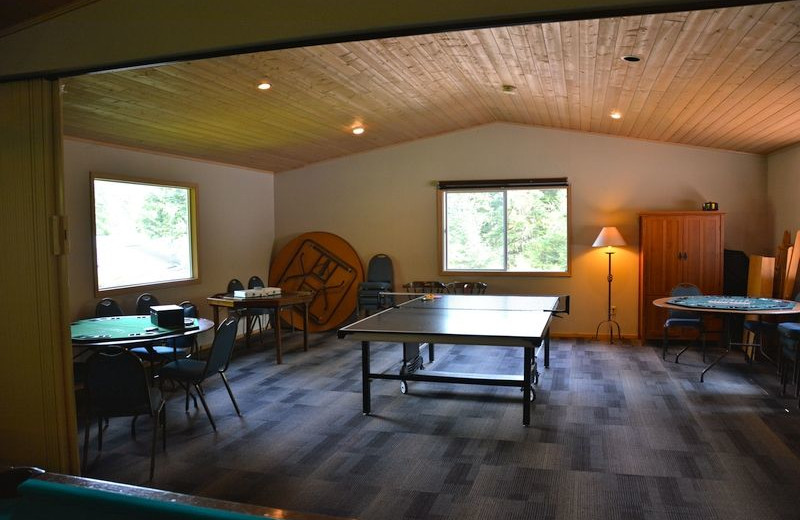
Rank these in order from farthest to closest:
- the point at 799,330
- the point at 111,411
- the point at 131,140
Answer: the point at 131,140 < the point at 799,330 < the point at 111,411

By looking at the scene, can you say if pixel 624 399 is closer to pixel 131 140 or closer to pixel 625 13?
pixel 625 13

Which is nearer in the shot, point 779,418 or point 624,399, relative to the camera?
point 779,418

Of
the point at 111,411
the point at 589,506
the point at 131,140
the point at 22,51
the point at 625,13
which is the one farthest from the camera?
the point at 131,140

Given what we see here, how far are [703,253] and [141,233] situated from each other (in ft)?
21.1

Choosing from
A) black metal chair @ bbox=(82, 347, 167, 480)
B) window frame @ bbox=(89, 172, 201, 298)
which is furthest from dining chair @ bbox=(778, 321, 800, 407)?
window frame @ bbox=(89, 172, 201, 298)

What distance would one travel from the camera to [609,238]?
23.9 ft

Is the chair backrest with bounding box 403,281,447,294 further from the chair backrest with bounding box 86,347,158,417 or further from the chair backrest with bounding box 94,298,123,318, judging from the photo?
the chair backrest with bounding box 86,347,158,417

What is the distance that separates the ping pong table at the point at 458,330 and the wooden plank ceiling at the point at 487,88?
2.05 metres

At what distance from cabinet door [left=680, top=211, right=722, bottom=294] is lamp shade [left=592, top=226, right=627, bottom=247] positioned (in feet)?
2.41

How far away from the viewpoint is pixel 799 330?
4898mm

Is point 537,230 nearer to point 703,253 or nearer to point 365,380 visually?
point 703,253

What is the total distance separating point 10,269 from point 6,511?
5.44 ft

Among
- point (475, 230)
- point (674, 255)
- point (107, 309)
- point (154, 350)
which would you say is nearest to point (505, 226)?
point (475, 230)

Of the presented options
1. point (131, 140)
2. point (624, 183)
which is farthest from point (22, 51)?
point (624, 183)
